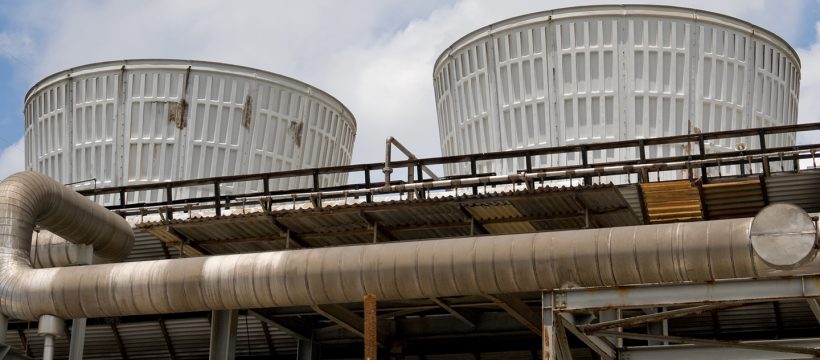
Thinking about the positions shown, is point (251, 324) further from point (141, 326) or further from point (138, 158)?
point (138, 158)

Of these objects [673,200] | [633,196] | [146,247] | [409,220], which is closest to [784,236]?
[673,200]

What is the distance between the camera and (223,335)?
91.0 ft

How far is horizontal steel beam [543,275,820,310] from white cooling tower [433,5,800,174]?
1784 centimetres

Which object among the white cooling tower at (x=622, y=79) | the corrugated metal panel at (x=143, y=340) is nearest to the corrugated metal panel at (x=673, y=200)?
the white cooling tower at (x=622, y=79)

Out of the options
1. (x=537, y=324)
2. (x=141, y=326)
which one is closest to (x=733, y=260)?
(x=537, y=324)

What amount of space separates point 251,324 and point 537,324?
333 inches

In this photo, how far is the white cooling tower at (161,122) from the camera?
135ft

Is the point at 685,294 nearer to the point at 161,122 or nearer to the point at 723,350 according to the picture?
the point at 723,350

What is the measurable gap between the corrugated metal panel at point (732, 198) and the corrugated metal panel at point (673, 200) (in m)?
0.30

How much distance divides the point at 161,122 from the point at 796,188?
74.9 ft

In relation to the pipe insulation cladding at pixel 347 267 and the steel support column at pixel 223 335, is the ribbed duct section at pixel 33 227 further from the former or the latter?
the steel support column at pixel 223 335

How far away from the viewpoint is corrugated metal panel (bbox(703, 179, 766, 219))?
25.5 metres

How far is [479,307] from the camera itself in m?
28.7

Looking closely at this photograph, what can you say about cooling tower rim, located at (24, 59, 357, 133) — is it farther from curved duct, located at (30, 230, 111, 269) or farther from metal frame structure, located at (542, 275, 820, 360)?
metal frame structure, located at (542, 275, 820, 360)
